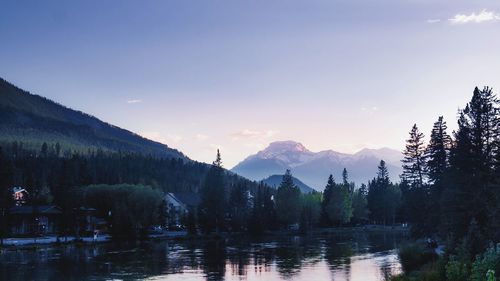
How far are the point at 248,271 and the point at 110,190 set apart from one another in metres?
68.7

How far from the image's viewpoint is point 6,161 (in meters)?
84.6

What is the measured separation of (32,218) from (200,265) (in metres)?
58.9

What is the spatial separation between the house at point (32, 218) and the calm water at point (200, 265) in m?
28.4

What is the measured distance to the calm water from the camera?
157 ft

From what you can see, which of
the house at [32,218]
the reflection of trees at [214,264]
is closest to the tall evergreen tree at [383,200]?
the reflection of trees at [214,264]

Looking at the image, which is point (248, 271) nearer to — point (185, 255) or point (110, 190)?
point (185, 255)

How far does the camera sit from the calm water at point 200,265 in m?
47.7

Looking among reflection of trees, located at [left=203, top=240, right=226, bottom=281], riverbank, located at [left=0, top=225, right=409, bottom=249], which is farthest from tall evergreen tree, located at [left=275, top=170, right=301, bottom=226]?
reflection of trees, located at [left=203, top=240, right=226, bottom=281]

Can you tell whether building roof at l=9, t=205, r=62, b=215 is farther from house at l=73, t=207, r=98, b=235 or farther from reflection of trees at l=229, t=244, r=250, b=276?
reflection of trees at l=229, t=244, r=250, b=276

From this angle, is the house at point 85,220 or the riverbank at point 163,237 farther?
the house at point 85,220

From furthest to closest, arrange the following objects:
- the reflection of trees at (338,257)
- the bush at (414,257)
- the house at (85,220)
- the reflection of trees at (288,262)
→ 1. the house at (85,220)
2. the reflection of trees at (338,257)
3. the reflection of trees at (288,262)
4. the bush at (414,257)

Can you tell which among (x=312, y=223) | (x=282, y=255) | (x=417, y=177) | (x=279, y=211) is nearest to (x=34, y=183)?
(x=279, y=211)

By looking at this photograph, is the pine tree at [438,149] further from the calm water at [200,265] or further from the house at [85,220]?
the house at [85,220]

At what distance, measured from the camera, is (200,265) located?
2286 inches
